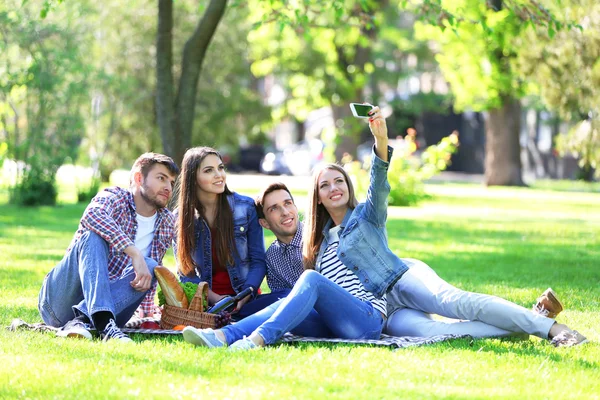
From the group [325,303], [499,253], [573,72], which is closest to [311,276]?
[325,303]

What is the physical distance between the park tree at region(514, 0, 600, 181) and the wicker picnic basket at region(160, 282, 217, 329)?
1432 centimetres

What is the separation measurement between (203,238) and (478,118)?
44.5m

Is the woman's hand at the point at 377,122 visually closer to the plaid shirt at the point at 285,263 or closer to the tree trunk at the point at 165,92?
the plaid shirt at the point at 285,263

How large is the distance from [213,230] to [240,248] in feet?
0.77

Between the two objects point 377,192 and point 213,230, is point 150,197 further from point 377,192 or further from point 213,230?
point 377,192

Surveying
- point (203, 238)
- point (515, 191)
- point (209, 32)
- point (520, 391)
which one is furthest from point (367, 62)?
point (520, 391)

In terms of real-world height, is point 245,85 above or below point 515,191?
above

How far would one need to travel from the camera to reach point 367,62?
3509 centimetres

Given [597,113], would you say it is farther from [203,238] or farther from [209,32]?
[203,238]

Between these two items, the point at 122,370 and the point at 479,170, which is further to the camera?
the point at 479,170

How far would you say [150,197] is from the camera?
722 cm

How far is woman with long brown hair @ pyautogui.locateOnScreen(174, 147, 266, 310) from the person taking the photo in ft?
24.5

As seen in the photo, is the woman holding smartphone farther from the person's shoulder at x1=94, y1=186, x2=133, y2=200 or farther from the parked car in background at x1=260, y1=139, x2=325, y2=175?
the parked car in background at x1=260, y1=139, x2=325, y2=175

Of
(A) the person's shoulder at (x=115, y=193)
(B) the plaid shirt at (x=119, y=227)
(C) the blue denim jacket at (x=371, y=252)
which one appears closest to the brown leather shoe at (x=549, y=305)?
(C) the blue denim jacket at (x=371, y=252)
